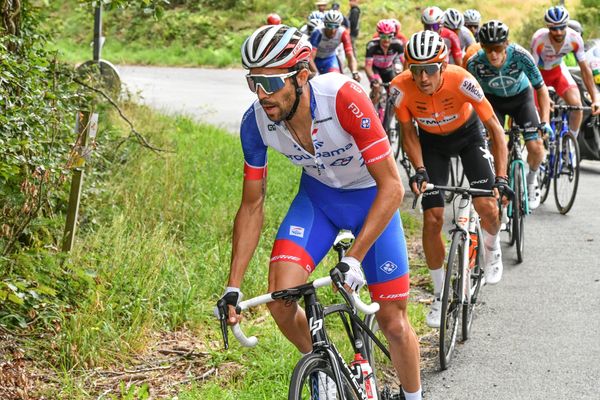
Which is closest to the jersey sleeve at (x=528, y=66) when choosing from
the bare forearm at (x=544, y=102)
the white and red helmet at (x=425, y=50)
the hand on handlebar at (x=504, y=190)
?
the bare forearm at (x=544, y=102)

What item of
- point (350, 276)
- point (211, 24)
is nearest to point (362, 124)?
point (350, 276)

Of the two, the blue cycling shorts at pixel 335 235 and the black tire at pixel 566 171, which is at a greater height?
the blue cycling shorts at pixel 335 235

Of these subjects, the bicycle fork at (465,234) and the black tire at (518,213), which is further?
the black tire at (518,213)

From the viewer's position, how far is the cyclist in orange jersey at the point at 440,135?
7.03 metres

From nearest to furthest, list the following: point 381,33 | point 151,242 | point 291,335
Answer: point 291,335
point 151,242
point 381,33

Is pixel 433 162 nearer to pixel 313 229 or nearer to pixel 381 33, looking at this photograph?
pixel 313 229

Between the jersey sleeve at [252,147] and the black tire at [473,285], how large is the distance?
2671 mm

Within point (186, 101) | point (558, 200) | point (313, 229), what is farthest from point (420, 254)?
point (186, 101)

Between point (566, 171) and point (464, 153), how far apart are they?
3.92m

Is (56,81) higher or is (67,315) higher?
(56,81)

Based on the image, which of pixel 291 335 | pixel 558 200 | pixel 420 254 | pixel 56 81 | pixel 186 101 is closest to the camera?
pixel 291 335

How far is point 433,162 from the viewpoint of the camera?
307 inches

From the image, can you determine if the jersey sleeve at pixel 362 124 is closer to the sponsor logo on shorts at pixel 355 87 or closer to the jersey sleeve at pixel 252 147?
the sponsor logo on shorts at pixel 355 87

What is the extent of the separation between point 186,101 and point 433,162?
13793 millimetres
